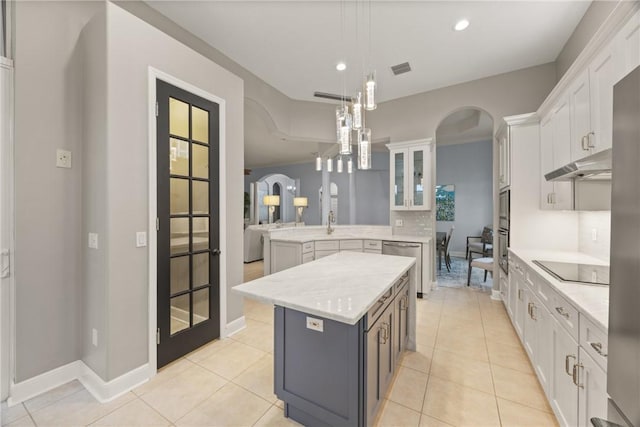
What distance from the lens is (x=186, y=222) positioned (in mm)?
2398

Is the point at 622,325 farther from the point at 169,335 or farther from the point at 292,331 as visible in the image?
the point at 169,335

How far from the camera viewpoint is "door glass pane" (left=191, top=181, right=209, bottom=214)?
2.48 meters

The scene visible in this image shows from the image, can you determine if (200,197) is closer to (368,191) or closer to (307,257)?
(307,257)

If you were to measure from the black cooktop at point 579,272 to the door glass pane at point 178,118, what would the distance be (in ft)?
10.00

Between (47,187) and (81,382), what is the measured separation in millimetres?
1484

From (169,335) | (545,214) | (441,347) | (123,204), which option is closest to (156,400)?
(169,335)

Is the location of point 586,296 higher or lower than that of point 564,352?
higher

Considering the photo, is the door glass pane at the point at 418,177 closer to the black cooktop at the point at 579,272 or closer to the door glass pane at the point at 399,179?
the door glass pane at the point at 399,179

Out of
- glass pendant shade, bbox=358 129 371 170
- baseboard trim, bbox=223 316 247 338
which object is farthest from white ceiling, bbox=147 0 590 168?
baseboard trim, bbox=223 316 247 338

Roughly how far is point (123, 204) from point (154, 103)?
32.3 inches

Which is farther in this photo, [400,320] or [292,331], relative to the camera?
[400,320]

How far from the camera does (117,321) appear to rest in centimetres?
192

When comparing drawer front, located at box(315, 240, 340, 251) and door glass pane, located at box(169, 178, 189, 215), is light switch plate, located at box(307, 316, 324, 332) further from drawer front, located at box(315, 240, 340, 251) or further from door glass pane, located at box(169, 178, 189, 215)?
drawer front, located at box(315, 240, 340, 251)

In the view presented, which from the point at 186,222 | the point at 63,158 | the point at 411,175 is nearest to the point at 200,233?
the point at 186,222
